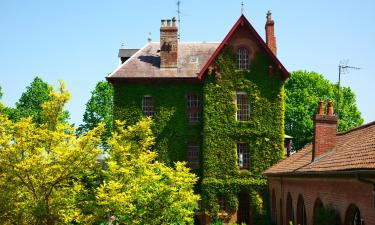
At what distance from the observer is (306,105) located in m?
56.6

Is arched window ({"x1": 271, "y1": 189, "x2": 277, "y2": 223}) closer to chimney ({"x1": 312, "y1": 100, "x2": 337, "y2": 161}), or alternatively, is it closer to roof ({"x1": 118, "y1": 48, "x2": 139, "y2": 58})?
chimney ({"x1": 312, "y1": 100, "x2": 337, "y2": 161})

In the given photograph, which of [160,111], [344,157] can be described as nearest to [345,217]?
[344,157]

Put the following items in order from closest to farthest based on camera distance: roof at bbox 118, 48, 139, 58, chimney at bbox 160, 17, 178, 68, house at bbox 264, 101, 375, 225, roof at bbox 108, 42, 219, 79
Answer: house at bbox 264, 101, 375, 225 < roof at bbox 108, 42, 219, 79 < chimney at bbox 160, 17, 178, 68 < roof at bbox 118, 48, 139, 58

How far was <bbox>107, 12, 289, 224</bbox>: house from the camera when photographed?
107 ft

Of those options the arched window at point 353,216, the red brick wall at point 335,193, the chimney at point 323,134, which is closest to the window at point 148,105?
the red brick wall at point 335,193

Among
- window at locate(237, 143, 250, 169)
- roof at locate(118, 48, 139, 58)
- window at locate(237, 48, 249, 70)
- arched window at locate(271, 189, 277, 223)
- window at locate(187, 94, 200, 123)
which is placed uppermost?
roof at locate(118, 48, 139, 58)

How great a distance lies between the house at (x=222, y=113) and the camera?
32500 mm

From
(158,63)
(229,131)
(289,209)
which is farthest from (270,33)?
(289,209)

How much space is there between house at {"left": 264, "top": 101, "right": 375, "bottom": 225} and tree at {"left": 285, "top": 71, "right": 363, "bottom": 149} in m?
30.7

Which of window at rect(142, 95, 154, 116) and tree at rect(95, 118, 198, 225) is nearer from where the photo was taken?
tree at rect(95, 118, 198, 225)

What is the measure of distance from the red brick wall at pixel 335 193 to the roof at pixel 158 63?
13.5 meters

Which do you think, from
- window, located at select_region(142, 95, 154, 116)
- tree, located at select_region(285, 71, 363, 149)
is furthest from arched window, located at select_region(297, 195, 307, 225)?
tree, located at select_region(285, 71, 363, 149)

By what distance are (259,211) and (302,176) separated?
43.1 feet

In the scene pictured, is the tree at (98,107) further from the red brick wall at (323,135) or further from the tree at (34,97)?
the red brick wall at (323,135)
